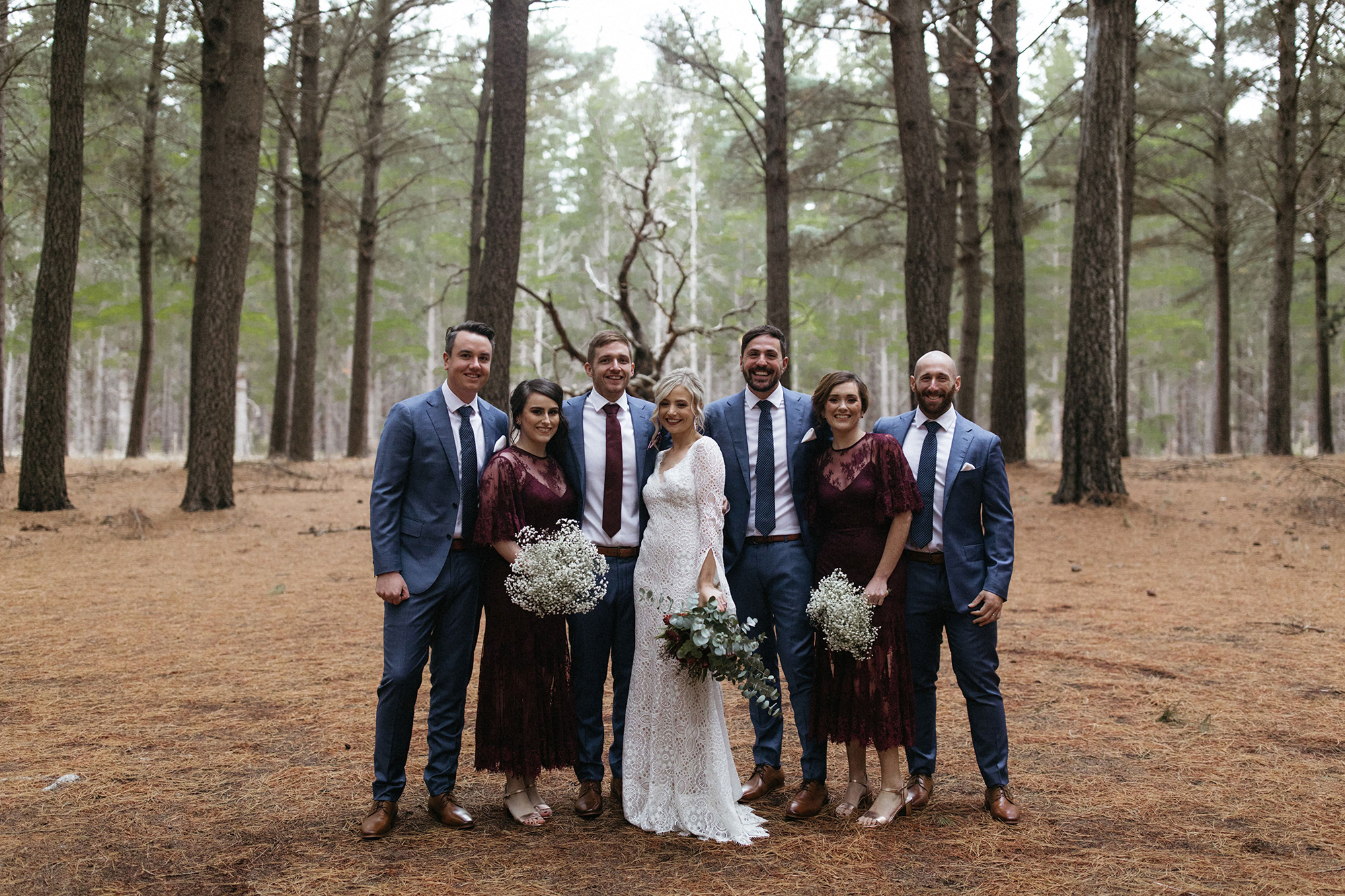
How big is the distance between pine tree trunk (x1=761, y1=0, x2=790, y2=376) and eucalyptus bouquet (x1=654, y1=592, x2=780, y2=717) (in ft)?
40.6

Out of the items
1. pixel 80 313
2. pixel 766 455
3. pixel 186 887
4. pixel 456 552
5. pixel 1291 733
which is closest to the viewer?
pixel 186 887

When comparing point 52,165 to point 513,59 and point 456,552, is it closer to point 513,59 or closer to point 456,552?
point 513,59

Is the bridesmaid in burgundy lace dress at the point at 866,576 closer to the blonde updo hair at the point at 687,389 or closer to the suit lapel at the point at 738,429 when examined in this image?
the suit lapel at the point at 738,429

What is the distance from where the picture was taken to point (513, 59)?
35.6 ft

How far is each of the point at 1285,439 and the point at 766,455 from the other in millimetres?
21387

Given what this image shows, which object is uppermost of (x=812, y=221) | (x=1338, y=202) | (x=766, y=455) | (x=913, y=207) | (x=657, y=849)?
(x=812, y=221)

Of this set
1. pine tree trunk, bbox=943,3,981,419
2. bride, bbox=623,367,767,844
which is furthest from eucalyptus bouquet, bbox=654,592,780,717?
pine tree trunk, bbox=943,3,981,419

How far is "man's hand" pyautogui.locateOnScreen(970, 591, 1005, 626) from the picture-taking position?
164 inches

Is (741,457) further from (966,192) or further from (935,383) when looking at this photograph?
(966,192)

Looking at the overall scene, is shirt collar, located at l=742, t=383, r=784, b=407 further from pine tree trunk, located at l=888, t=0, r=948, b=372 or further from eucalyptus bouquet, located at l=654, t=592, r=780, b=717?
pine tree trunk, located at l=888, t=0, r=948, b=372

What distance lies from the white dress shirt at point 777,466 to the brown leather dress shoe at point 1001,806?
146 cm

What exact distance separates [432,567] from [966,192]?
17884mm

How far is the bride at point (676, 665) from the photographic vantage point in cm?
409

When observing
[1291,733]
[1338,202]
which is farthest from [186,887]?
[1338,202]
